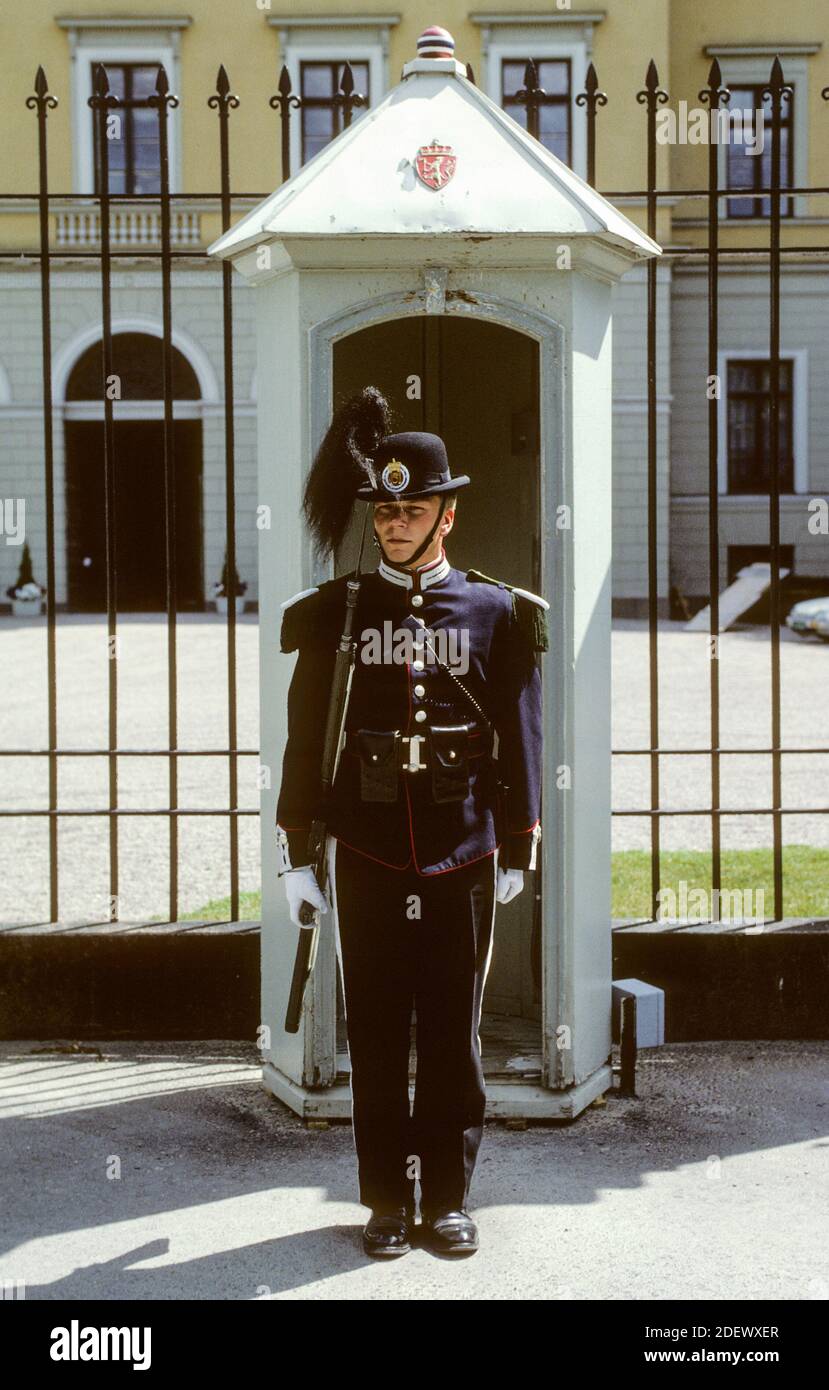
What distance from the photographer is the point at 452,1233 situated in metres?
3.64

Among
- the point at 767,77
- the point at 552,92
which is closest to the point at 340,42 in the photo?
the point at 552,92

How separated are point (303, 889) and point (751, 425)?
78.2ft

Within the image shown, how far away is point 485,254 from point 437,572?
39.1 inches

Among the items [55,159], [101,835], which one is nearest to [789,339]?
[55,159]

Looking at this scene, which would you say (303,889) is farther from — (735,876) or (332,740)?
(735,876)

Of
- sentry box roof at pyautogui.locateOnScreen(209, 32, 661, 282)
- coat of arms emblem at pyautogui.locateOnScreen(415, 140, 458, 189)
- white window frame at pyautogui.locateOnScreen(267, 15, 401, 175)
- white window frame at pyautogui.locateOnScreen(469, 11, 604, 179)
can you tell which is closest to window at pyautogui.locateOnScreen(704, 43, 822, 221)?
white window frame at pyautogui.locateOnScreen(469, 11, 604, 179)

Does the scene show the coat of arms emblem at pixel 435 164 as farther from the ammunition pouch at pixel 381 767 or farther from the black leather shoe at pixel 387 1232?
the black leather shoe at pixel 387 1232

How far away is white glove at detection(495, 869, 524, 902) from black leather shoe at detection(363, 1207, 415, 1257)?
2.37ft

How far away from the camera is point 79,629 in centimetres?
2177

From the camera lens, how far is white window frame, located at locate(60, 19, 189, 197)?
25.4 metres

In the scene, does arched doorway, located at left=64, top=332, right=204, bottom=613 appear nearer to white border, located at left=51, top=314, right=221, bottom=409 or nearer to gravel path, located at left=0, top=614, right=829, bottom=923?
white border, located at left=51, top=314, right=221, bottom=409

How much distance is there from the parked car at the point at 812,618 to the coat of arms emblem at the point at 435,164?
16.4m

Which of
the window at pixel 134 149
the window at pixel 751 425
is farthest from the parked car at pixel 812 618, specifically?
the window at pixel 134 149
